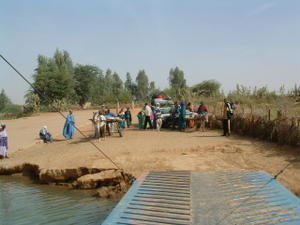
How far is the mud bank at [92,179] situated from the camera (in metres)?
7.66

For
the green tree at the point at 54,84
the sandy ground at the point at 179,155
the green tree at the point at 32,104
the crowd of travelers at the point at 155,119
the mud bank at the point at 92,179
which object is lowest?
the mud bank at the point at 92,179

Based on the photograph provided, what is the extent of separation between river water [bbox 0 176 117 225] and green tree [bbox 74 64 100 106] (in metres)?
44.1

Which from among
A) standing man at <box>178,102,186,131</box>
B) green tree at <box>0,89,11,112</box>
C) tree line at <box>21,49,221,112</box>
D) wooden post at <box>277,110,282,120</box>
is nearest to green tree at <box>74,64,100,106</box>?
tree line at <box>21,49,221,112</box>

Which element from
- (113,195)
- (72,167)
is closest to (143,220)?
(113,195)

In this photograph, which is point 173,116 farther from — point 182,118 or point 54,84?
point 54,84

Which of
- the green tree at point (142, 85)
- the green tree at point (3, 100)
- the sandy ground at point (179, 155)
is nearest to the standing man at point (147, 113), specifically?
the sandy ground at point (179, 155)

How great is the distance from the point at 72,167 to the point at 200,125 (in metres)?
6.47

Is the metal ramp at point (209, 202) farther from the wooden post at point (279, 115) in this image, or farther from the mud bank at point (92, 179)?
the wooden post at point (279, 115)

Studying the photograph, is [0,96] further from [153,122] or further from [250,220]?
[250,220]

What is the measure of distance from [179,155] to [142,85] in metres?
67.8

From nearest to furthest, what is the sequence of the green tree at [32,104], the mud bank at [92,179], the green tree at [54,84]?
the mud bank at [92,179]
the green tree at [32,104]
the green tree at [54,84]

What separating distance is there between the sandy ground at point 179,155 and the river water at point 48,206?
95 centimetres

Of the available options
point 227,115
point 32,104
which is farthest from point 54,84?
point 227,115

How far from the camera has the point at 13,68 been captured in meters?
4.05
